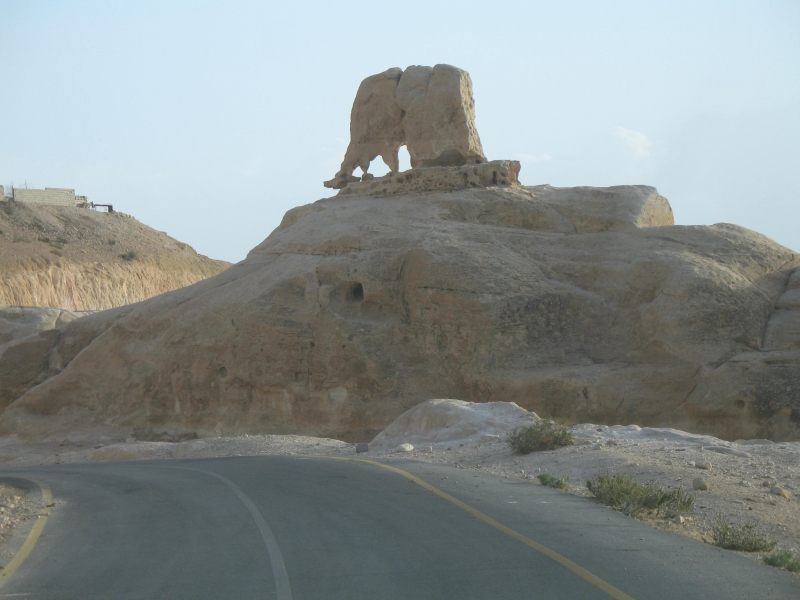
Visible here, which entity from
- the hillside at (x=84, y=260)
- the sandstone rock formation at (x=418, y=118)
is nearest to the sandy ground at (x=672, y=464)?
the sandstone rock formation at (x=418, y=118)

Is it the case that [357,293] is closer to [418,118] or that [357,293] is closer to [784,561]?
[418,118]

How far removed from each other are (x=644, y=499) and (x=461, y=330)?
1246 cm

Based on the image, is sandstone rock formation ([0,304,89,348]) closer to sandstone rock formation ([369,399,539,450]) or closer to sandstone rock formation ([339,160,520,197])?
sandstone rock formation ([339,160,520,197])

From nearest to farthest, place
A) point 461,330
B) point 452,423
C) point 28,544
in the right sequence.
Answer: point 28,544, point 452,423, point 461,330

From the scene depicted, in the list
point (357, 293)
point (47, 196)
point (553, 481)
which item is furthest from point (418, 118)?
point (47, 196)

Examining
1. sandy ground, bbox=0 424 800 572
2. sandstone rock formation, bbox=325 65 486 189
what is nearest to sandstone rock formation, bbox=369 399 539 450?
sandy ground, bbox=0 424 800 572

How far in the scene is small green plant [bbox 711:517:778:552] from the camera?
7.29 meters

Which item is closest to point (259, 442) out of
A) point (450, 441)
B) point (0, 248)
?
point (450, 441)

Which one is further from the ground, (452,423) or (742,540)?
(452,423)

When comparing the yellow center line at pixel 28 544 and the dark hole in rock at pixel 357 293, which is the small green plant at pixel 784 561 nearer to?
the yellow center line at pixel 28 544

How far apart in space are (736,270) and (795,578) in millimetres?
15623

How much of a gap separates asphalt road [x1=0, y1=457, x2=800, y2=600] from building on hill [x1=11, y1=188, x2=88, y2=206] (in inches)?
2623

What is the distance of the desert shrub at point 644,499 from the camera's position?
8711 millimetres

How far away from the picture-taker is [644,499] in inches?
347
